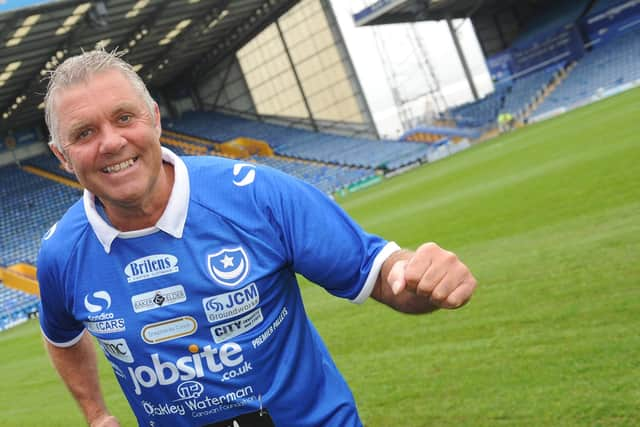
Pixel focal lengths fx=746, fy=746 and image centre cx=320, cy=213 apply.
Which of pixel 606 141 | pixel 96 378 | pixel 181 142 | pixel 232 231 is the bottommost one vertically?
pixel 606 141

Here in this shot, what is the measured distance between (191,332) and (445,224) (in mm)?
11461

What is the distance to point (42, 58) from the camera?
117ft

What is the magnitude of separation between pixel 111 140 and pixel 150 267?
0.41 m

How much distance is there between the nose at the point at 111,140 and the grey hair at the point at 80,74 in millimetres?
153

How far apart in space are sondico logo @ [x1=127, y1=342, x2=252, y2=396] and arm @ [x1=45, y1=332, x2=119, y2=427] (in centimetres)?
55

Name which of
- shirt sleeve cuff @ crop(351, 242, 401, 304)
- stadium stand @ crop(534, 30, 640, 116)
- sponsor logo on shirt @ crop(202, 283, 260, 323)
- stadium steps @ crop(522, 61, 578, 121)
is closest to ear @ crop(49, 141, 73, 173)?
sponsor logo on shirt @ crop(202, 283, 260, 323)

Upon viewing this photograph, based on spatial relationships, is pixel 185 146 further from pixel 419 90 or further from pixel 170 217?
pixel 170 217

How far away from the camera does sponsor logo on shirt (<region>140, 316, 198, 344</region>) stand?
2.27 meters

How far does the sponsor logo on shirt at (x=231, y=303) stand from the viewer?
7.36 feet

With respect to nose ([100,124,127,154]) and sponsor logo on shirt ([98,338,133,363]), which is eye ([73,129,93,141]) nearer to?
nose ([100,124,127,154])

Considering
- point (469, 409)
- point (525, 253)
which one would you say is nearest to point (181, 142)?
point (525, 253)

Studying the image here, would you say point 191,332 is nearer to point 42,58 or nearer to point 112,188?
point 112,188

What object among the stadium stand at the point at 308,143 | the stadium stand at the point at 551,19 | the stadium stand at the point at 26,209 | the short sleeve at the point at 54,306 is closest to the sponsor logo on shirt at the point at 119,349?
the short sleeve at the point at 54,306

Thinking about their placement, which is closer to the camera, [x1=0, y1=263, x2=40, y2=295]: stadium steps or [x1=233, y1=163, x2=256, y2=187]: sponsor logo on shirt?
[x1=233, y1=163, x2=256, y2=187]: sponsor logo on shirt
